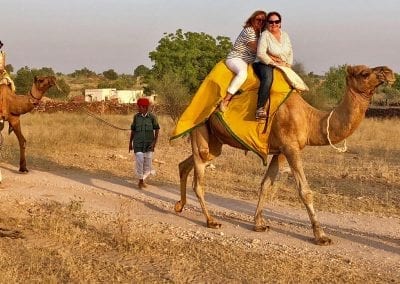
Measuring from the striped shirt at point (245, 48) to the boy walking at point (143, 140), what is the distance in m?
3.86

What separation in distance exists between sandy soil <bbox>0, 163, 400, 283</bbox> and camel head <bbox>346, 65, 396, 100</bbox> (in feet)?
6.41

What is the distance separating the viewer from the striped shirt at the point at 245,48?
8406 mm

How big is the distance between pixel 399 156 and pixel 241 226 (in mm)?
12688

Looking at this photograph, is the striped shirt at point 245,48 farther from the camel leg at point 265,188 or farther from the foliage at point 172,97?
the foliage at point 172,97

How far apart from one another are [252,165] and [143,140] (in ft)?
16.3

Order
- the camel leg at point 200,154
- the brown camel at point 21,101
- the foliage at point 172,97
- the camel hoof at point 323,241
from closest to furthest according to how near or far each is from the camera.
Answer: the camel hoof at point 323,241
the camel leg at point 200,154
the brown camel at point 21,101
the foliage at point 172,97

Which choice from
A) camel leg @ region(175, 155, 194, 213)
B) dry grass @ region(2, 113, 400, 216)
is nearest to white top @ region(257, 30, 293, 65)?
camel leg @ region(175, 155, 194, 213)

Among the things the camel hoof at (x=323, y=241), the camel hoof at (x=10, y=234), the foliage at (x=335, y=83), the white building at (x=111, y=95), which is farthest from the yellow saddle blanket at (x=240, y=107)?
the white building at (x=111, y=95)

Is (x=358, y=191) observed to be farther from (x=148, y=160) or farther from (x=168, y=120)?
(x=168, y=120)

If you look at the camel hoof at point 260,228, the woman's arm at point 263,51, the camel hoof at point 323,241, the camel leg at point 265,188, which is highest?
the woman's arm at point 263,51

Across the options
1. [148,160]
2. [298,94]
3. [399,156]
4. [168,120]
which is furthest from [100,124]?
[298,94]

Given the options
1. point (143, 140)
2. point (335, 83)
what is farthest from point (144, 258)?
point (335, 83)

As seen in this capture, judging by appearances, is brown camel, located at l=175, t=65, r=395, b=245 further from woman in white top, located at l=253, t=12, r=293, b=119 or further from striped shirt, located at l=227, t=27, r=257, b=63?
striped shirt, located at l=227, t=27, r=257, b=63

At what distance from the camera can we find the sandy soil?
23.2ft
